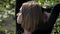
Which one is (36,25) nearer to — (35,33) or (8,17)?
(35,33)

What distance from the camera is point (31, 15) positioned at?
2090mm

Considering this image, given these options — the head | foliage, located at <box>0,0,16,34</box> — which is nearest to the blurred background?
foliage, located at <box>0,0,16,34</box>

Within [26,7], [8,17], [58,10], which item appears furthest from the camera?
[8,17]

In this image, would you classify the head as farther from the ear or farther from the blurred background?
the blurred background

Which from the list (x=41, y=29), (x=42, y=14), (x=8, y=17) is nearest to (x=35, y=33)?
(x=41, y=29)

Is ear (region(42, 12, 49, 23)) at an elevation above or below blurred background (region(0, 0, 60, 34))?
above

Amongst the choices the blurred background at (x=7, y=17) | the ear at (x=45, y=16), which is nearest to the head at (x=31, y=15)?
the ear at (x=45, y=16)

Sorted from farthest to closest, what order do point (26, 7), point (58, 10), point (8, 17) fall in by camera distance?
point (8, 17) < point (58, 10) < point (26, 7)

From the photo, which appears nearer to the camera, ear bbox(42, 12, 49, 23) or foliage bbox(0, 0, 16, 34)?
ear bbox(42, 12, 49, 23)

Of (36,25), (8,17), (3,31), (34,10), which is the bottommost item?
(3,31)

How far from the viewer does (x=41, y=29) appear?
7.13ft

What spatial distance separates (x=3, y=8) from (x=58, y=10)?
172 centimetres

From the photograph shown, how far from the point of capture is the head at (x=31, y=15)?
207 centimetres

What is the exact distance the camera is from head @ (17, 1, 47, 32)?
81.6 inches
